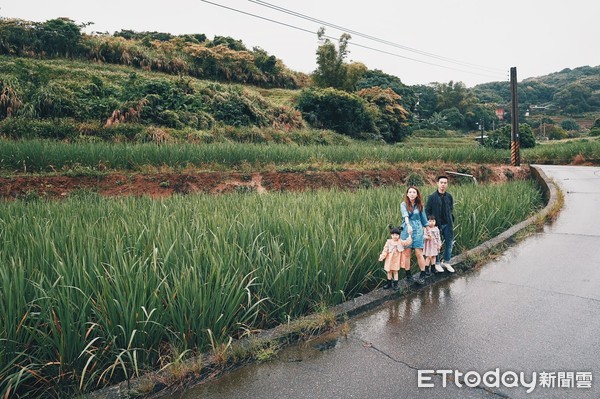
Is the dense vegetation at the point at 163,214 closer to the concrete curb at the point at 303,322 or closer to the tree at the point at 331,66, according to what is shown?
the concrete curb at the point at 303,322

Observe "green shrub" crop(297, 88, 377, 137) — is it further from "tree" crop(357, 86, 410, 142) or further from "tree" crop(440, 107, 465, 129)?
"tree" crop(440, 107, 465, 129)

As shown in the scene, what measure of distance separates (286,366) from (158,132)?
15364 mm

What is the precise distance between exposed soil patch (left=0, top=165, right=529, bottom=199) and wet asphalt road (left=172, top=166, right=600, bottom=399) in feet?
19.6

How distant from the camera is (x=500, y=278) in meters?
4.54

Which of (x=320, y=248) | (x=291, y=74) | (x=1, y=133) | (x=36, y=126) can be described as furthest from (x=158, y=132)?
(x=291, y=74)

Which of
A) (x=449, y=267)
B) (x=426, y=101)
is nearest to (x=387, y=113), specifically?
(x=449, y=267)

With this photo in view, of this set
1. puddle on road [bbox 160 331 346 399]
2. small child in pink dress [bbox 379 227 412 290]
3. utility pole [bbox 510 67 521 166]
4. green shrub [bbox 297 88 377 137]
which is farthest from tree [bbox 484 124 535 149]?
puddle on road [bbox 160 331 346 399]

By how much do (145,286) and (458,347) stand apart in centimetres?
231

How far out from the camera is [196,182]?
398 inches

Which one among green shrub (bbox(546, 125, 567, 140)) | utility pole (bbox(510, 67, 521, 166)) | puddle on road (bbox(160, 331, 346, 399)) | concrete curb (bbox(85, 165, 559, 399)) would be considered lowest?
puddle on road (bbox(160, 331, 346, 399))

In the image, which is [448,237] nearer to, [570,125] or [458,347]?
[458,347]

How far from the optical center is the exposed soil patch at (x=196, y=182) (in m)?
8.50

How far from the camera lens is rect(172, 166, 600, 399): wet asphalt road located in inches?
93.0

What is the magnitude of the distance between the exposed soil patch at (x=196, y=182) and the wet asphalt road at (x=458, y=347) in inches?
235
